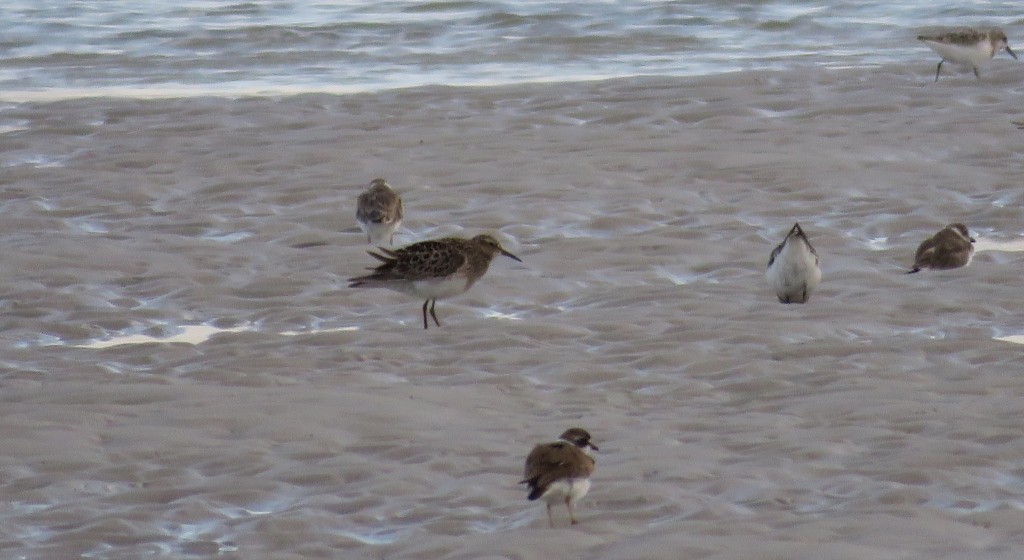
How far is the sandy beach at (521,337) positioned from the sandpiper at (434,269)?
0.26 meters

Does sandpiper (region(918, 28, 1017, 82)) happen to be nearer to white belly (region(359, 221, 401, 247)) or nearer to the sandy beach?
the sandy beach

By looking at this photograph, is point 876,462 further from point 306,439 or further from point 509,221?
point 509,221

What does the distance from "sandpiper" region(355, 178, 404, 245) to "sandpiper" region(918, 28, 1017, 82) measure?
8203mm

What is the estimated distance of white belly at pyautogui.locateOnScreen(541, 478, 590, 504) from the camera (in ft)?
23.0

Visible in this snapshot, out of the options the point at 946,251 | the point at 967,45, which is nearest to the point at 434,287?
the point at 946,251

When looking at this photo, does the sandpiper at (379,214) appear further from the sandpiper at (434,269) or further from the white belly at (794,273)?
the white belly at (794,273)

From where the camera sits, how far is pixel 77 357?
10.1 metres

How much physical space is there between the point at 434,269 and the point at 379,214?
2004 millimetres

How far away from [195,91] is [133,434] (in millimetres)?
11846

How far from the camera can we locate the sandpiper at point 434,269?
10570 mm

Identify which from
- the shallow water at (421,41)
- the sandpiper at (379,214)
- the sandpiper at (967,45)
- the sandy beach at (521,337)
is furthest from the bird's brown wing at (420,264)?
the sandpiper at (967,45)

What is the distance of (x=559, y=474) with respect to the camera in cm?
700

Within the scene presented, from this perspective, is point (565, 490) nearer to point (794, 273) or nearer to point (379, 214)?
point (794, 273)

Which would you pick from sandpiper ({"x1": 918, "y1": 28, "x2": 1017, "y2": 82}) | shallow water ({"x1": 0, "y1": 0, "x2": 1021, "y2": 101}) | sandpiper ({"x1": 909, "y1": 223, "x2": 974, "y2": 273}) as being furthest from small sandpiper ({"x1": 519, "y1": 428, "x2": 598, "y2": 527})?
shallow water ({"x1": 0, "y1": 0, "x2": 1021, "y2": 101})
